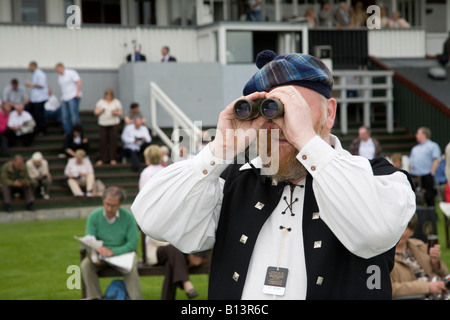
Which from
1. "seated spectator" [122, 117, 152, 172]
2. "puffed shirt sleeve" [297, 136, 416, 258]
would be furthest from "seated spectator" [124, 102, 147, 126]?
"puffed shirt sleeve" [297, 136, 416, 258]

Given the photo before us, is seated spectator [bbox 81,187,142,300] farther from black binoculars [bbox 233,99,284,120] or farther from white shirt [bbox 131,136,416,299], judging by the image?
black binoculars [bbox 233,99,284,120]

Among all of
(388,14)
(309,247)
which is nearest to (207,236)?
(309,247)

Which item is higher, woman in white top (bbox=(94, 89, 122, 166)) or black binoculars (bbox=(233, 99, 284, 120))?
black binoculars (bbox=(233, 99, 284, 120))

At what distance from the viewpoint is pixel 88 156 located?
18781 millimetres

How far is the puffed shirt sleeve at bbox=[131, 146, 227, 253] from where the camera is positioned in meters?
2.88

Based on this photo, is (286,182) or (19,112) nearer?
(286,182)

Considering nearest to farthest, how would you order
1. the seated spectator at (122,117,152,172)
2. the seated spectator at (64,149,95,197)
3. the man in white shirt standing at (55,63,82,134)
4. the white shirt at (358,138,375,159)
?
the white shirt at (358,138,375,159) → the seated spectator at (64,149,95,197) → the seated spectator at (122,117,152,172) → the man in white shirt standing at (55,63,82,134)

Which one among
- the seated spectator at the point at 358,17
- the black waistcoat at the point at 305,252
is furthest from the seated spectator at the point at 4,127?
the black waistcoat at the point at 305,252

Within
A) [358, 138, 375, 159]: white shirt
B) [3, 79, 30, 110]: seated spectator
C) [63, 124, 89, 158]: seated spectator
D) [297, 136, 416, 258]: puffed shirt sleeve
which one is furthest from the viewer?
[3, 79, 30, 110]: seated spectator

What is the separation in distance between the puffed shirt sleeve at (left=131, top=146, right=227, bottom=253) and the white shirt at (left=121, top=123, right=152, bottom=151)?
1546 cm

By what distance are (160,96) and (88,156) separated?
2.63 meters

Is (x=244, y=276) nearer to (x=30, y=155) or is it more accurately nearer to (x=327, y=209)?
(x=327, y=209)

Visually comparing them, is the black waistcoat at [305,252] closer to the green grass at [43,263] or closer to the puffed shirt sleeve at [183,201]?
the puffed shirt sleeve at [183,201]

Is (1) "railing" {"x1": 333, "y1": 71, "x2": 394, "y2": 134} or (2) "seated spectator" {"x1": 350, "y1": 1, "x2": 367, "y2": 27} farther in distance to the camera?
(2) "seated spectator" {"x1": 350, "y1": 1, "x2": 367, "y2": 27}
